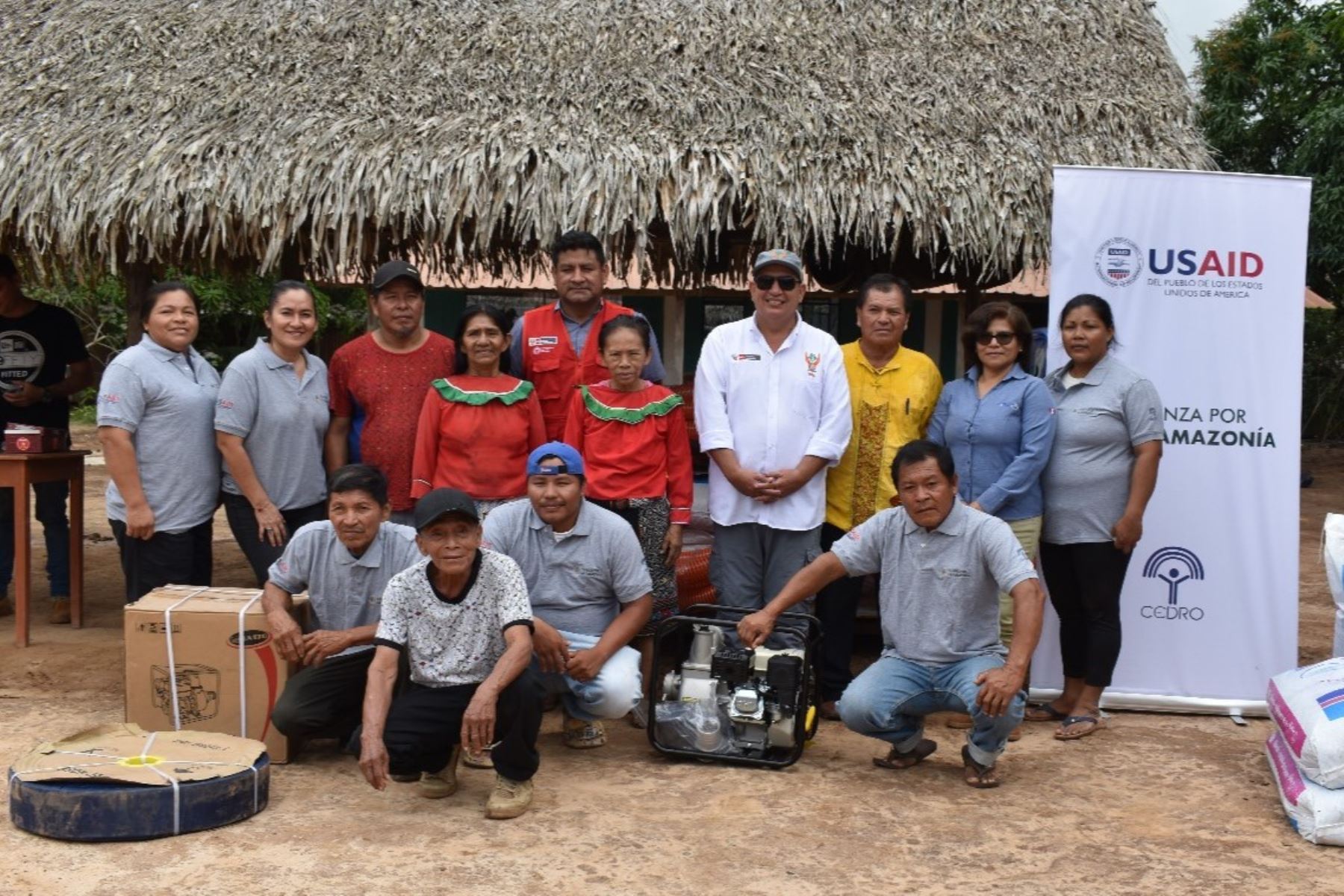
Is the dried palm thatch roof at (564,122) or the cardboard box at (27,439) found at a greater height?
the dried palm thatch roof at (564,122)

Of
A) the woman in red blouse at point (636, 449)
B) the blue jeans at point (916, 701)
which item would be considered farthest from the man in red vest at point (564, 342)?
the blue jeans at point (916, 701)

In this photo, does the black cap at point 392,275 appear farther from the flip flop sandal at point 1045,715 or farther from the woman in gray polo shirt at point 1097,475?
the flip flop sandal at point 1045,715

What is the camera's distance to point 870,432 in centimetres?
520

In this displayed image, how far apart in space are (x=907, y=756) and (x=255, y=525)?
2.63 meters

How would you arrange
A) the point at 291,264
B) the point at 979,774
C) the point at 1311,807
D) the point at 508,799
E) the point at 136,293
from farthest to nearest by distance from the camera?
the point at 291,264 → the point at 136,293 → the point at 979,774 → the point at 508,799 → the point at 1311,807

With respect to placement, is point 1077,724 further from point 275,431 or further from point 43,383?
point 43,383

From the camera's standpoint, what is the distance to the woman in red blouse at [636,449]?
4.95 m

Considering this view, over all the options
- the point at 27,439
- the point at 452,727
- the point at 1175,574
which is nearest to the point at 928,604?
the point at 1175,574

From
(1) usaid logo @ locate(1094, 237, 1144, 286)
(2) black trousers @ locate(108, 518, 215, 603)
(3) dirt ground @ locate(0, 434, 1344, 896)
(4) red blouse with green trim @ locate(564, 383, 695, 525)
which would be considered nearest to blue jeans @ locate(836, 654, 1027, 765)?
(3) dirt ground @ locate(0, 434, 1344, 896)

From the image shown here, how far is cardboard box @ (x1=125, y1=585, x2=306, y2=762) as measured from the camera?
15.0ft

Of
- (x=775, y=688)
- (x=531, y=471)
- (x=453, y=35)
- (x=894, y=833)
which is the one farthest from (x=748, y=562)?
(x=453, y=35)

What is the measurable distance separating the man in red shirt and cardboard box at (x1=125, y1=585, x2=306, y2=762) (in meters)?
0.85

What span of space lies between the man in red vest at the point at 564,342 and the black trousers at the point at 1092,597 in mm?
1736

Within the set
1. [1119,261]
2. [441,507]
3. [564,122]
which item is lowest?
[441,507]
